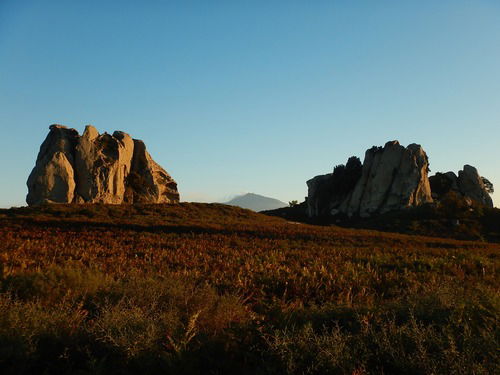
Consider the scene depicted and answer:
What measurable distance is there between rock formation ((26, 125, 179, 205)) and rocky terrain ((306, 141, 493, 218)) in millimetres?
30610

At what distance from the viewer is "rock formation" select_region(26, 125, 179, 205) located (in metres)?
46.7

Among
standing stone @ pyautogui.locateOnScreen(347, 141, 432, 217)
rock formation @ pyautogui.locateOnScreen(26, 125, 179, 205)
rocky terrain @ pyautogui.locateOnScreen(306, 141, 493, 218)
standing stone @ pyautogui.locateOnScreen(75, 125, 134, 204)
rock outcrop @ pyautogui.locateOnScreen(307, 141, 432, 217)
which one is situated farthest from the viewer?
rocky terrain @ pyautogui.locateOnScreen(306, 141, 493, 218)

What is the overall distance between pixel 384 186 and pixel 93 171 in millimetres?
46800

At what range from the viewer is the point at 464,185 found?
69.8m

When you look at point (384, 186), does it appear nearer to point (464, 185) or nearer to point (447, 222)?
point (447, 222)

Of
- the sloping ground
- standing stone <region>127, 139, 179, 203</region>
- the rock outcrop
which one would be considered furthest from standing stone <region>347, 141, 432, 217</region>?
standing stone <region>127, 139, 179, 203</region>

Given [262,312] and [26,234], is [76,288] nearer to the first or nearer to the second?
[262,312]

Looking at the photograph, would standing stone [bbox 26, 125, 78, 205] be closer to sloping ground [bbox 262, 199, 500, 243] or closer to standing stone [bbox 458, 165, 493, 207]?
sloping ground [bbox 262, 199, 500, 243]

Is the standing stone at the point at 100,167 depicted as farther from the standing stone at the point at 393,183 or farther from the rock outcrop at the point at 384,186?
the standing stone at the point at 393,183

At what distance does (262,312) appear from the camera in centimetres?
726

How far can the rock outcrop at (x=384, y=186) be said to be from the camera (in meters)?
60.7

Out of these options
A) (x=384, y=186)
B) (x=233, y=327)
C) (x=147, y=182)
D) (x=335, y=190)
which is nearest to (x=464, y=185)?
(x=384, y=186)

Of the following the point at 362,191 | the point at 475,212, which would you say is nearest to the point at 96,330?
the point at 475,212

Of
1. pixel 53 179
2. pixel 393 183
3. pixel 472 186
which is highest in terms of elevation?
pixel 472 186
